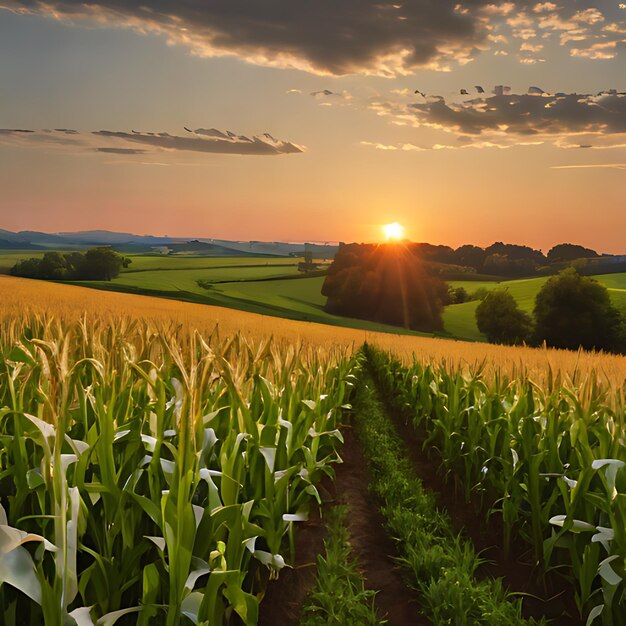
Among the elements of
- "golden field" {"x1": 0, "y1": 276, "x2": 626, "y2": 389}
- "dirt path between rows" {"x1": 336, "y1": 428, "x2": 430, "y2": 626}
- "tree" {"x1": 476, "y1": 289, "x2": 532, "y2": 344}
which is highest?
"golden field" {"x1": 0, "y1": 276, "x2": 626, "y2": 389}

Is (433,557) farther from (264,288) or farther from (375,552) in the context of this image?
(264,288)

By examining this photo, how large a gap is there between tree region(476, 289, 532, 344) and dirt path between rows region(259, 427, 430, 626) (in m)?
62.4

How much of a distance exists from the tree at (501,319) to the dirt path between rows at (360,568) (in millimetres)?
62437

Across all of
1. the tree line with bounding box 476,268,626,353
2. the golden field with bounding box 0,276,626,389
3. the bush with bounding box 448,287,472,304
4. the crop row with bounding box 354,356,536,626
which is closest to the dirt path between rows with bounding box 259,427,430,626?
the crop row with bounding box 354,356,536,626

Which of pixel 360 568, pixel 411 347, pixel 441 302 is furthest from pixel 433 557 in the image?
pixel 441 302

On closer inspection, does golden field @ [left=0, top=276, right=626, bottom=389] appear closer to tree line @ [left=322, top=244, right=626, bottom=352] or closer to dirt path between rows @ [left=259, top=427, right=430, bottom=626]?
dirt path between rows @ [left=259, top=427, right=430, bottom=626]

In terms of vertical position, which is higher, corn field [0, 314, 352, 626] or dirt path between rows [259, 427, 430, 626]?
corn field [0, 314, 352, 626]

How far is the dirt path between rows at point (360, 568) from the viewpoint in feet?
14.0

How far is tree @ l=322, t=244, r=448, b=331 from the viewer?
7406 centimetres

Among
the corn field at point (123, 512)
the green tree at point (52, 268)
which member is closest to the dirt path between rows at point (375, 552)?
the corn field at point (123, 512)

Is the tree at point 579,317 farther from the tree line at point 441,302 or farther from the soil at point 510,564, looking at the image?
the soil at point 510,564

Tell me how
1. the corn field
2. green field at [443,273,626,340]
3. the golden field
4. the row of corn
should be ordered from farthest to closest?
green field at [443,273,626,340]
the golden field
the row of corn
the corn field

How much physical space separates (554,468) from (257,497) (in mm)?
2547

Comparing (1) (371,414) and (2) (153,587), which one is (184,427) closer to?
(2) (153,587)
